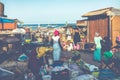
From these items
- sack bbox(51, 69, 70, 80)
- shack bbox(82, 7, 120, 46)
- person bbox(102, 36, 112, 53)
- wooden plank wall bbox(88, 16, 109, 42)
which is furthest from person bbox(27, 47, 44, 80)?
wooden plank wall bbox(88, 16, 109, 42)

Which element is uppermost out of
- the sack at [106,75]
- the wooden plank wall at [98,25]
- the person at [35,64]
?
the wooden plank wall at [98,25]

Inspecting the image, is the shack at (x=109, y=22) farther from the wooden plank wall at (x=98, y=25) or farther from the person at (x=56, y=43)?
the person at (x=56, y=43)

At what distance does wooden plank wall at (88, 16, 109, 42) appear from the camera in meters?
18.2

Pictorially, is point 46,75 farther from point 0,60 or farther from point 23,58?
point 0,60

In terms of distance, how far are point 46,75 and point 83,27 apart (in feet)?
47.9

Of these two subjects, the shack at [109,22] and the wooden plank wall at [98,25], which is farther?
the wooden plank wall at [98,25]

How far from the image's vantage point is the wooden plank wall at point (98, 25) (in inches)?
715

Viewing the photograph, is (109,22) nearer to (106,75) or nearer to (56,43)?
(56,43)

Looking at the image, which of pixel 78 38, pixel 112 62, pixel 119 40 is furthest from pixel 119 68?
pixel 78 38

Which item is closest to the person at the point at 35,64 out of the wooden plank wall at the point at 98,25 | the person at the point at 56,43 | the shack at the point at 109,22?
the person at the point at 56,43

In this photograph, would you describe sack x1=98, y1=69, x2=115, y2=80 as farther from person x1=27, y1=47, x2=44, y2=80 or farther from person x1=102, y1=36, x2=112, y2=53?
person x1=102, y1=36, x2=112, y2=53

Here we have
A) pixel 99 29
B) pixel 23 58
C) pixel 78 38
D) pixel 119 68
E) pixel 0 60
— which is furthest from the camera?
pixel 78 38

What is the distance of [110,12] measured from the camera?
17406 millimetres

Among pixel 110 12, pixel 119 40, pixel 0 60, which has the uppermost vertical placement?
pixel 110 12
